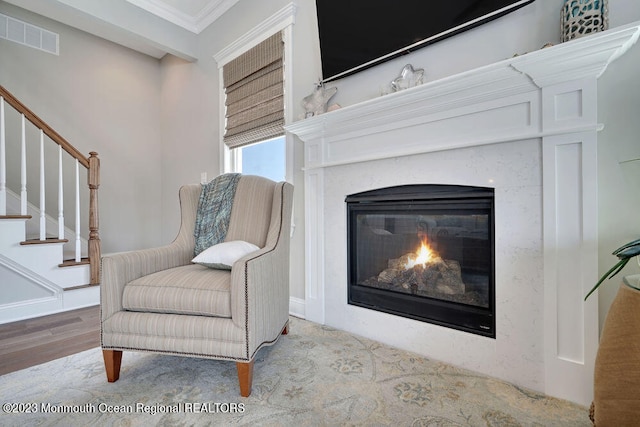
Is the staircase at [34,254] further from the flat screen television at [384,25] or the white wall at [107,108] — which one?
the flat screen television at [384,25]

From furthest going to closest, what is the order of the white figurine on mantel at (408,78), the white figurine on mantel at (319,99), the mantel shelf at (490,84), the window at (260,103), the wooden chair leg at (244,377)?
1. the window at (260,103)
2. the white figurine on mantel at (319,99)
3. the white figurine on mantel at (408,78)
4. the wooden chair leg at (244,377)
5. the mantel shelf at (490,84)

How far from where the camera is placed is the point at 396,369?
1382mm

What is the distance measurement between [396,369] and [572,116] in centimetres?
134

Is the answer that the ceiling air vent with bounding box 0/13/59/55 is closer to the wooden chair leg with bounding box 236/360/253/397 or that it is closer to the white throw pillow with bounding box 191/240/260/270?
the white throw pillow with bounding box 191/240/260/270

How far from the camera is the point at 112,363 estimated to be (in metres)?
1.29

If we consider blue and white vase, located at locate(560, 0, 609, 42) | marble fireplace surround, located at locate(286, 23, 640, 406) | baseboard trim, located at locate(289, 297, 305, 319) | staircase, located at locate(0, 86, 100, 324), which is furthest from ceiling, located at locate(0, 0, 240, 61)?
baseboard trim, located at locate(289, 297, 305, 319)

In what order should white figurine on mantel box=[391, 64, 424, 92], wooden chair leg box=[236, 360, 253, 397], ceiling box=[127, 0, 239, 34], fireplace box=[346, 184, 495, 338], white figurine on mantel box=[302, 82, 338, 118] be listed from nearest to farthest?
wooden chair leg box=[236, 360, 253, 397] < fireplace box=[346, 184, 495, 338] < white figurine on mantel box=[391, 64, 424, 92] < white figurine on mantel box=[302, 82, 338, 118] < ceiling box=[127, 0, 239, 34]

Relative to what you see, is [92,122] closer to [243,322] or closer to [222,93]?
[222,93]

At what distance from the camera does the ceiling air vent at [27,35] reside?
2.82 m

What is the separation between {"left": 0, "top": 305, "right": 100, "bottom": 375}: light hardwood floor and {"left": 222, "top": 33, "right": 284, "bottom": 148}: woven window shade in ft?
6.14

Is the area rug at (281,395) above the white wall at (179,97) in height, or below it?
below

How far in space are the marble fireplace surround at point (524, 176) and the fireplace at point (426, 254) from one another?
0.06 m

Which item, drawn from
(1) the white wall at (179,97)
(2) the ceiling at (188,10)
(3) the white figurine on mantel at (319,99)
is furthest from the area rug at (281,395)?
(2) the ceiling at (188,10)

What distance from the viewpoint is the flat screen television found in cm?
135
